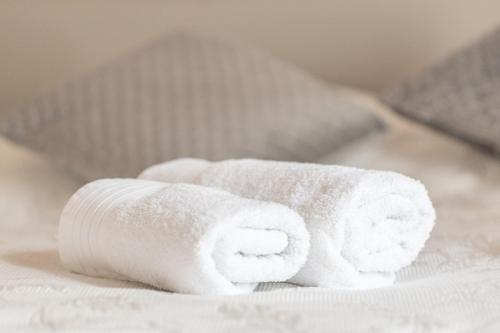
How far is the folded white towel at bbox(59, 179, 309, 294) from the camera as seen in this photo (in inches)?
30.8

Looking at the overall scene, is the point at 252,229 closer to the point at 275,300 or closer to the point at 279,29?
the point at 275,300

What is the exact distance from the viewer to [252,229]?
81 cm

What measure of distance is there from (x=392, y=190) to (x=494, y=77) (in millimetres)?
831

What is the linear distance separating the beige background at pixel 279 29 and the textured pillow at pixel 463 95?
15.4 inches

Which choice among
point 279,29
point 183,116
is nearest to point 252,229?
point 183,116

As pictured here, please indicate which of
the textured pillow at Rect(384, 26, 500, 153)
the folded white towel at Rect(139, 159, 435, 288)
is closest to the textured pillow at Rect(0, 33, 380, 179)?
the textured pillow at Rect(384, 26, 500, 153)

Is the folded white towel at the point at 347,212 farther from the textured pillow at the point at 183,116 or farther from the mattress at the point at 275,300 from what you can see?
the textured pillow at the point at 183,116

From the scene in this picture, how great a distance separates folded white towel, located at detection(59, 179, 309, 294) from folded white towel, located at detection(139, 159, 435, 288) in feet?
0.09

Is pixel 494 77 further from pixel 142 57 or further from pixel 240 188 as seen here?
pixel 240 188

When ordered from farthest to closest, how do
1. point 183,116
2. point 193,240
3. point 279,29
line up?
1. point 279,29
2. point 183,116
3. point 193,240

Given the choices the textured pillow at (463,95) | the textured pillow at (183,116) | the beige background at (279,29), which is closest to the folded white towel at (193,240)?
the textured pillow at (183,116)

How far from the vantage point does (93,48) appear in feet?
7.03

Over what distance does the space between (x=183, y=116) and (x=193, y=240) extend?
850mm

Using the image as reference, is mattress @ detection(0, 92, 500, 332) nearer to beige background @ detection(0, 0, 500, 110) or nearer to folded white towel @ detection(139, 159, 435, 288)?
folded white towel @ detection(139, 159, 435, 288)
